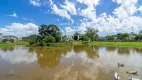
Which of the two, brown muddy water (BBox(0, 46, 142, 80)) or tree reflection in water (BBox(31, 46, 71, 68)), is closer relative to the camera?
brown muddy water (BBox(0, 46, 142, 80))

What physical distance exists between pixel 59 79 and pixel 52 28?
5133 centimetres

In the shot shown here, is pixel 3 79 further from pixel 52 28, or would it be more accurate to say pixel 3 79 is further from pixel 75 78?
pixel 52 28

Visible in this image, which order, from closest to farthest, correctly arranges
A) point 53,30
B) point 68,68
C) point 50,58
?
point 68,68
point 50,58
point 53,30

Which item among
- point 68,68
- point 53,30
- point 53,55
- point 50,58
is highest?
point 53,30

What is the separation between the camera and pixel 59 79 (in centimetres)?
1153

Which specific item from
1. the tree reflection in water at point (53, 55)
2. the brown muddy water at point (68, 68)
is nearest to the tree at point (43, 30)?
the tree reflection in water at point (53, 55)

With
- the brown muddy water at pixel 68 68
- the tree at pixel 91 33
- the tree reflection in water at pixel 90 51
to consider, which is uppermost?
→ the tree at pixel 91 33

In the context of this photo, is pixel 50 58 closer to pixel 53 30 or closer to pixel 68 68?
pixel 68 68

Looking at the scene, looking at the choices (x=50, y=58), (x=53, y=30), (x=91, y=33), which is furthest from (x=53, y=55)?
(x=91, y=33)

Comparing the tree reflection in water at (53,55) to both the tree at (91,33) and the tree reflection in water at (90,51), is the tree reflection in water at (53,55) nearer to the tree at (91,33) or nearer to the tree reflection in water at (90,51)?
the tree reflection in water at (90,51)

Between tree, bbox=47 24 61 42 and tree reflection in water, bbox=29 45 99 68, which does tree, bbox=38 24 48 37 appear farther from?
tree reflection in water, bbox=29 45 99 68

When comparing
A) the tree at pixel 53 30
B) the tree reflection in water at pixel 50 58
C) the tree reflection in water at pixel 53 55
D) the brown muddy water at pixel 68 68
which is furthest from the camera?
the tree at pixel 53 30

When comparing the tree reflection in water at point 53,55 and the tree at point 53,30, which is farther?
the tree at point 53,30

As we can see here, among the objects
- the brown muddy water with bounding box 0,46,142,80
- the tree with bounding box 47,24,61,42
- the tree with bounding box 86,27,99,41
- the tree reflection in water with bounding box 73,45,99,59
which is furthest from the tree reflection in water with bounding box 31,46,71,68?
the tree with bounding box 86,27,99,41
